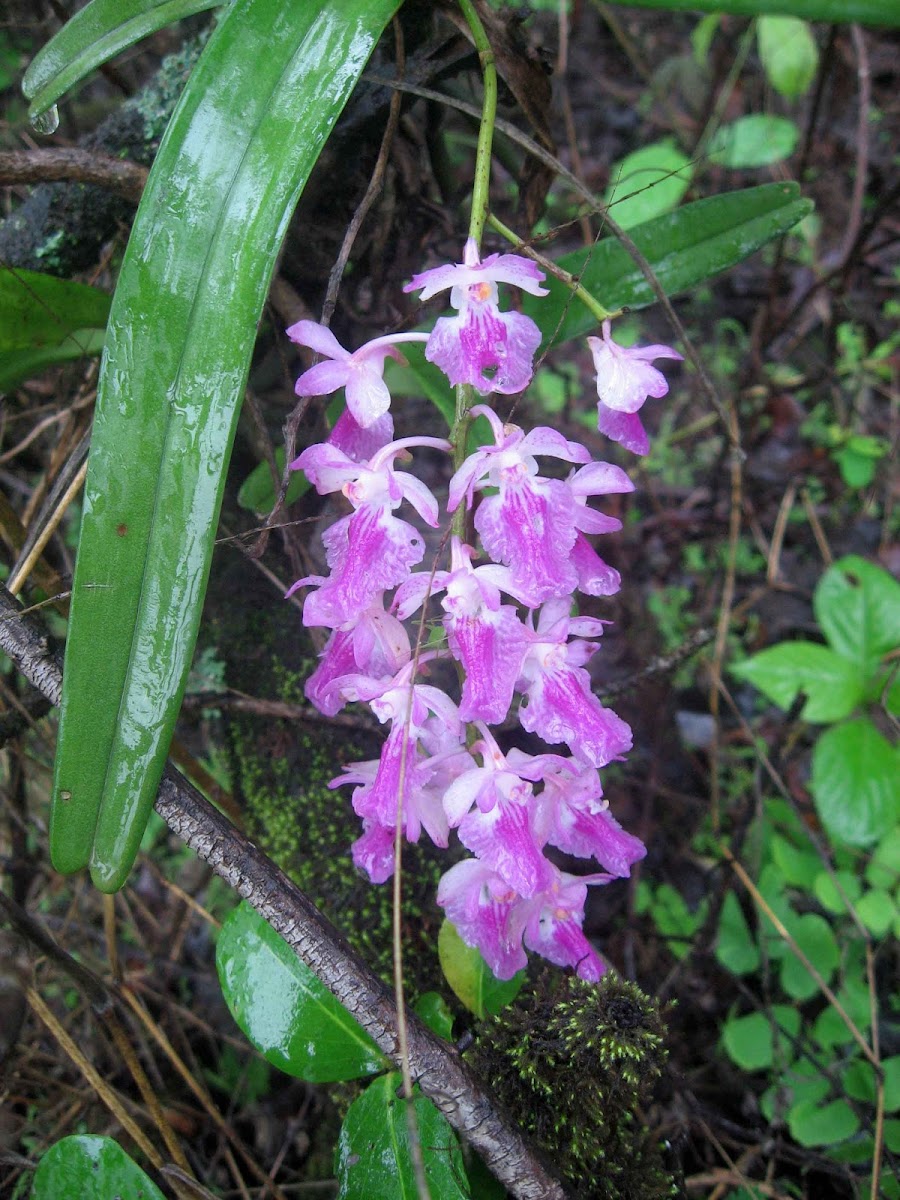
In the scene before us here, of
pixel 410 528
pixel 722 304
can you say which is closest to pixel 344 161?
pixel 410 528

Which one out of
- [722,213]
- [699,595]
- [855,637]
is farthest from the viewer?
[699,595]

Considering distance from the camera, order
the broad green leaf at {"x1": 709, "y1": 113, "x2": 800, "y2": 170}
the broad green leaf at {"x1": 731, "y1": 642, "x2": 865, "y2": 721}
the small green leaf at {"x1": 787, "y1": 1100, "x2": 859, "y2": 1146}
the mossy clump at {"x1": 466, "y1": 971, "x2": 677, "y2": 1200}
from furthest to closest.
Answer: the broad green leaf at {"x1": 709, "y1": 113, "x2": 800, "y2": 170}, the broad green leaf at {"x1": 731, "y1": 642, "x2": 865, "y2": 721}, the small green leaf at {"x1": 787, "y1": 1100, "x2": 859, "y2": 1146}, the mossy clump at {"x1": 466, "y1": 971, "x2": 677, "y2": 1200}

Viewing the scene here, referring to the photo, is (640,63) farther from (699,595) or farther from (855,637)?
(855,637)

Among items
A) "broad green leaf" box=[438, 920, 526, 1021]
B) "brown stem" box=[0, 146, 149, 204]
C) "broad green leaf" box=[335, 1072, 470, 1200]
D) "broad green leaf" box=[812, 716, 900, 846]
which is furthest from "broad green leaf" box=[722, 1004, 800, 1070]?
"brown stem" box=[0, 146, 149, 204]

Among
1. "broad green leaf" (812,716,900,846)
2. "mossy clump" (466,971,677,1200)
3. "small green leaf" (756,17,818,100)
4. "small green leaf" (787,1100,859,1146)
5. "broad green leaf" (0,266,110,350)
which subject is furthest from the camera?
"small green leaf" (756,17,818,100)

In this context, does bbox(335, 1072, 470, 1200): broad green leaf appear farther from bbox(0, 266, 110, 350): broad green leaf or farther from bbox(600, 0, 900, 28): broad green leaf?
bbox(600, 0, 900, 28): broad green leaf

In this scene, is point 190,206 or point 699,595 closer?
point 190,206
